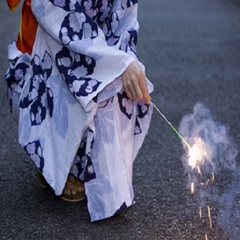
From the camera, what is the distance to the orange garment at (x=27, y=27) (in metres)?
2.97

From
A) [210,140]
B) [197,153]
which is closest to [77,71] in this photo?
[197,153]

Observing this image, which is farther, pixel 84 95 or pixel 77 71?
pixel 77 71

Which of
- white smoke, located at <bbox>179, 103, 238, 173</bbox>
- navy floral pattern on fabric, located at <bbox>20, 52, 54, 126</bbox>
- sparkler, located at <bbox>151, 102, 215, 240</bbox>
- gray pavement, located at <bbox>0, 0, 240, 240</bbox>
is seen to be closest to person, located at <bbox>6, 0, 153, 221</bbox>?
navy floral pattern on fabric, located at <bbox>20, 52, 54, 126</bbox>

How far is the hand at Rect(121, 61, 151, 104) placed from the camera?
8.83ft

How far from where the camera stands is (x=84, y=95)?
2.73m

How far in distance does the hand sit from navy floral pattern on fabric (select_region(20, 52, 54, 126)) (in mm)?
370

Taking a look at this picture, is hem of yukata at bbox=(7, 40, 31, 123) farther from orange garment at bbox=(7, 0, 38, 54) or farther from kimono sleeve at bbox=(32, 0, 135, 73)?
kimono sleeve at bbox=(32, 0, 135, 73)

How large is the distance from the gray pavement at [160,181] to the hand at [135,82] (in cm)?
56

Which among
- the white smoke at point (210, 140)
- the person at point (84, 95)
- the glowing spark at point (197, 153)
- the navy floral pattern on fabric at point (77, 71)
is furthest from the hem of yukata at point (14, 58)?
the white smoke at point (210, 140)

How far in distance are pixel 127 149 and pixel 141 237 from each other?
378 mm

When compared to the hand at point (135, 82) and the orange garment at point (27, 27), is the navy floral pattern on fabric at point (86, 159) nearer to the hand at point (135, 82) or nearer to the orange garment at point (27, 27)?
the hand at point (135, 82)

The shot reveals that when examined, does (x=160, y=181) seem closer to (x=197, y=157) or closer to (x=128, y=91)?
(x=197, y=157)

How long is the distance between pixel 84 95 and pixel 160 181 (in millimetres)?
812

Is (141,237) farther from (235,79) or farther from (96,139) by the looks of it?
(235,79)
